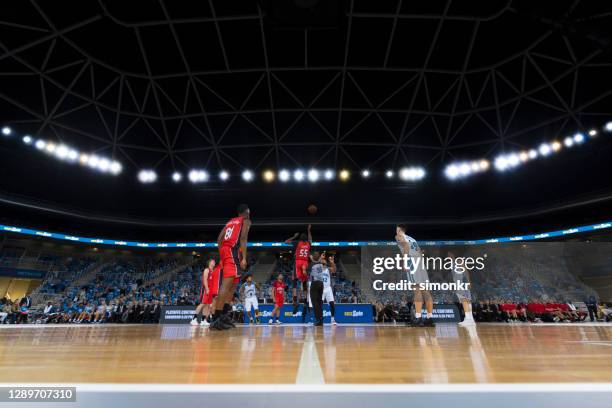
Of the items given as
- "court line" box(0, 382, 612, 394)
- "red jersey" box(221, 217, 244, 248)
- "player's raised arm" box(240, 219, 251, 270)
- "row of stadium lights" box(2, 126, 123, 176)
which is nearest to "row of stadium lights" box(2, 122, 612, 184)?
"row of stadium lights" box(2, 126, 123, 176)

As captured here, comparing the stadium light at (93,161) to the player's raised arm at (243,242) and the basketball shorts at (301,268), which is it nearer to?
the basketball shorts at (301,268)

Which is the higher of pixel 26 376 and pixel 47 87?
pixel 47 87

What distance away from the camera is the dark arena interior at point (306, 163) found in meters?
11.5

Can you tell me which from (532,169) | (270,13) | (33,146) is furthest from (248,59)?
(532,169)

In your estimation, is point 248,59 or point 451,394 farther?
point 248,59

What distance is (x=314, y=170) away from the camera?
2059 cm

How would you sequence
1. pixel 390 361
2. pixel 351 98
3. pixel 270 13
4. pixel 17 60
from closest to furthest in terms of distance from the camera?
pixel 390 361 → pixel 270 13 → pixel 17 60 → pixel 351 98

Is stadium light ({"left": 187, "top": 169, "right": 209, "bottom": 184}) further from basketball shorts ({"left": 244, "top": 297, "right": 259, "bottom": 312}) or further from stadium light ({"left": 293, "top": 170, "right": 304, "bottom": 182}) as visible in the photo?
basketball shorts ({"left": 244, "top": 297, "right": 259, "bottom": 312})

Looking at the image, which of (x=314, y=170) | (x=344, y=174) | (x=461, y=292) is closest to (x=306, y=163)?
(x=314, y=170)

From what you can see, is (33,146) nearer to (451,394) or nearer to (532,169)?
(451,394)

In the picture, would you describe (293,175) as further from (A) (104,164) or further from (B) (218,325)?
(B) (218,325)

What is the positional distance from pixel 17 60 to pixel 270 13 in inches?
464

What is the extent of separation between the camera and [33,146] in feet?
56.2

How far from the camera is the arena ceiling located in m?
11.8
